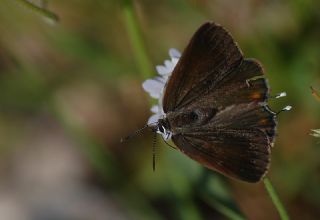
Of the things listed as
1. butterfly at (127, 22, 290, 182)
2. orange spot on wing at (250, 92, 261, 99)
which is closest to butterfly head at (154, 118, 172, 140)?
butterfly at (127, 22, 290, 182)

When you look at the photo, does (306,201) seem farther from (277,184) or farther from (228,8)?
(228,8)

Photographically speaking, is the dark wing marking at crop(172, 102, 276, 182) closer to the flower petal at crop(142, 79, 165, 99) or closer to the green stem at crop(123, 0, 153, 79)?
the flower petal at crop(142, 79, 165, 99)

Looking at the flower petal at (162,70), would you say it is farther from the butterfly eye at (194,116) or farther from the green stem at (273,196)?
the green stem at (273,196)

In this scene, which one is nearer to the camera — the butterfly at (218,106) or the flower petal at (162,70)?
the butterfly at (218,106)

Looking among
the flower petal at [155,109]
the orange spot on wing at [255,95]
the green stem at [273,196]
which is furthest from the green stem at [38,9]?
Result: the green stem at [273,196]

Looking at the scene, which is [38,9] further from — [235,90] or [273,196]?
[273,196]

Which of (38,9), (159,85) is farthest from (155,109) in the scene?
(38,9)
